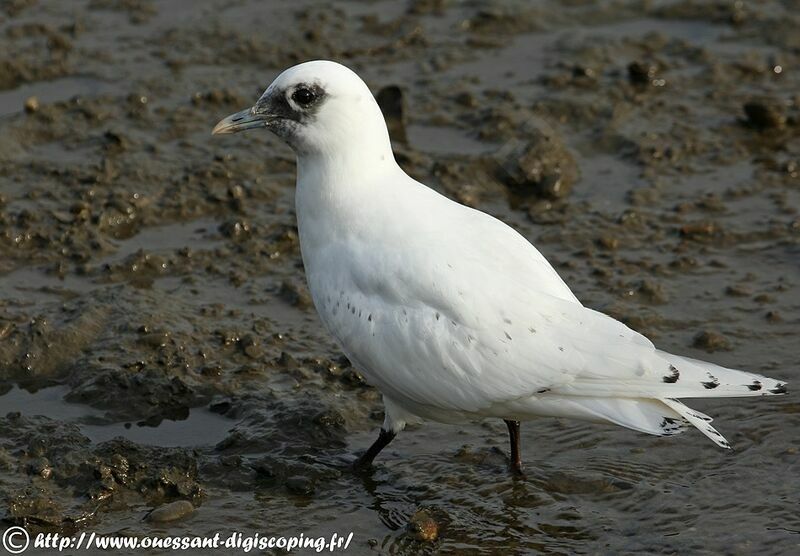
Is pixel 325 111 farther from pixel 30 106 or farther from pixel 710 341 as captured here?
pixel 30 106

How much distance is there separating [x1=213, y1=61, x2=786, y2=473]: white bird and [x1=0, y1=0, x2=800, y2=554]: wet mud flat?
0.52 meters

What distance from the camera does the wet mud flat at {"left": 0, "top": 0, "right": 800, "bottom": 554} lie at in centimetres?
648

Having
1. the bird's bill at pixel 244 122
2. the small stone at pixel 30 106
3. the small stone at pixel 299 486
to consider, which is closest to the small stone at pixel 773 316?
the small stone at pixel 299 486

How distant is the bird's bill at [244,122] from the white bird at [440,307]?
2 cm

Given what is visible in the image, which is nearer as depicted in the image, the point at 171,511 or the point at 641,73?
the point at 171,511

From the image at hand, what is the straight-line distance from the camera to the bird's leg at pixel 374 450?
22.1 feet

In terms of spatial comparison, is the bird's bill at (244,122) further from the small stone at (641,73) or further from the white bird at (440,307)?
the small stone at (641,73)

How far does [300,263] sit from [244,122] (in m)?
1.80

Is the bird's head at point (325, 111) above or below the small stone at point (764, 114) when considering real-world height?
above

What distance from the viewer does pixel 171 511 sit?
6.27 m

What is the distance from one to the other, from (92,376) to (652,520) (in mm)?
2969

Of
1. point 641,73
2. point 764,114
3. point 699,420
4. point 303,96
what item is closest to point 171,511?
point 303,96

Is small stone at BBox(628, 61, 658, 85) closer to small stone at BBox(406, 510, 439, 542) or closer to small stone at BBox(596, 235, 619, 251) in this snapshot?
small stone at BBox(596, 235, 619, 251)

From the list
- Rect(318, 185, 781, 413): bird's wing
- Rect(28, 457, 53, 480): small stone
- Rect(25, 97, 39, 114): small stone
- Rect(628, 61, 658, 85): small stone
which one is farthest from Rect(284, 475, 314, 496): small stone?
Rect(628, 61, 658, 85): small stone
